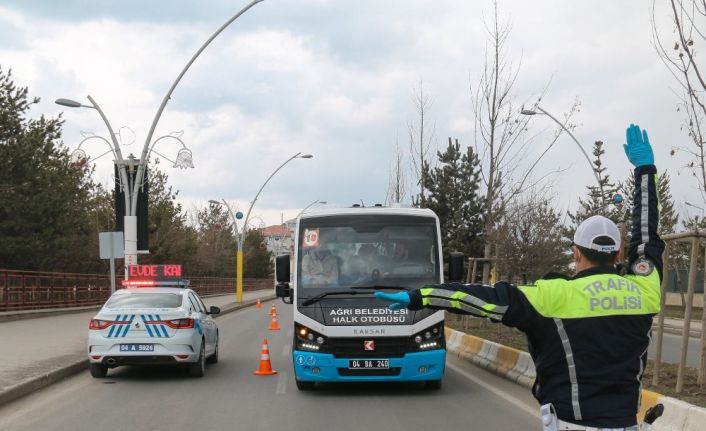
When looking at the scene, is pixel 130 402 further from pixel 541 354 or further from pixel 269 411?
pixel 541 354

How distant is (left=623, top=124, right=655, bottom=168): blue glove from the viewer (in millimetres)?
3986

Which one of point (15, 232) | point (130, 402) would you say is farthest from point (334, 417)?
point (15, 232)

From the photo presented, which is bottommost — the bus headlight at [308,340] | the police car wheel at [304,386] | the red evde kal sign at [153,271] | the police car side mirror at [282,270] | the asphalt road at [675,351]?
the asphalt road at [675,351]

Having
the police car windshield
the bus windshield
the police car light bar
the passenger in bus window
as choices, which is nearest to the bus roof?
the bus windshield

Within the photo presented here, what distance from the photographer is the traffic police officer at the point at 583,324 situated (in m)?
3.35

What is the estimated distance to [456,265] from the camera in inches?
414

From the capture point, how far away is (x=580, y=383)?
337 cm

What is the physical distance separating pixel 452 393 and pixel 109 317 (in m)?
5.53

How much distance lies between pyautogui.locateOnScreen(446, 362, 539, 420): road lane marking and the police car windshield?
16.4 feet

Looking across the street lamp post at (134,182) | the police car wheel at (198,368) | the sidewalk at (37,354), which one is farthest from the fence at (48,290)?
the police car wheel at (198,368)

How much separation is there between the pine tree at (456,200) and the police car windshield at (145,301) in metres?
18.0

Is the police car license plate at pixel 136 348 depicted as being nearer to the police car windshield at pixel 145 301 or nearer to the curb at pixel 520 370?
the police car windshield at pixel 145 301

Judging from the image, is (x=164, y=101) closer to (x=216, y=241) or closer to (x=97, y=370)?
(x=97, y=370)

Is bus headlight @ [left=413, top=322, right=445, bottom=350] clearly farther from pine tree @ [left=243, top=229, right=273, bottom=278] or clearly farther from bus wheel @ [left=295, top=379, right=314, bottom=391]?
pine tree @ [left=243, top=229, right=273, bottom=278]
